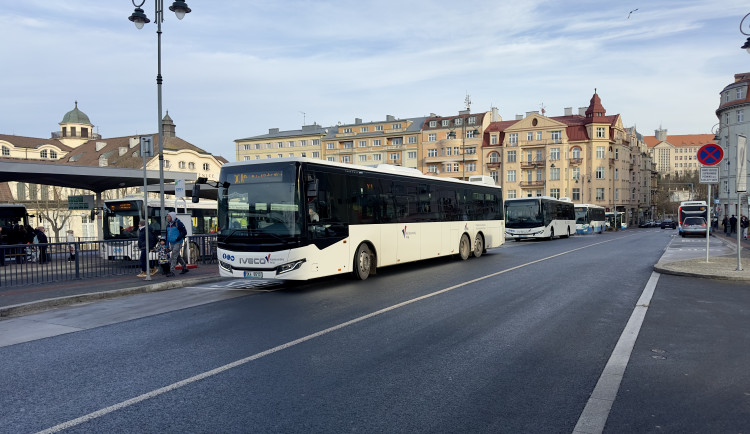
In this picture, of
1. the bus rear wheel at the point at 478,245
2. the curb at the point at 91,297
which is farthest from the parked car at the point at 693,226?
the curb at the point at 91,297

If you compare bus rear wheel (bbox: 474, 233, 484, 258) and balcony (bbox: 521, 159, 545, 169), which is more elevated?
balcony (bbox: 521, 159, 545, 169)

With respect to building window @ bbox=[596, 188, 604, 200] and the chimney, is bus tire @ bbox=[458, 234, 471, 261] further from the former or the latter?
the chimney

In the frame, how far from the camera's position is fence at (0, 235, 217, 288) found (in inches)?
517

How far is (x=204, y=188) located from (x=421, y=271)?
1734 centimetres

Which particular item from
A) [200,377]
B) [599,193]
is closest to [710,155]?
[200,377]

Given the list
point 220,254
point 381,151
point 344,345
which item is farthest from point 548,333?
point 381,151

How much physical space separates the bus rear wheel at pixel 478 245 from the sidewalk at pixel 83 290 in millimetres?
10146

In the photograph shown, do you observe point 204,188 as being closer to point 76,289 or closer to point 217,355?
point 76,289

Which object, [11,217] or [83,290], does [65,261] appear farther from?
[11,217]

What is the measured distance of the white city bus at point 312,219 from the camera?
38.8ft

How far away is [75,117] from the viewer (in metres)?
101

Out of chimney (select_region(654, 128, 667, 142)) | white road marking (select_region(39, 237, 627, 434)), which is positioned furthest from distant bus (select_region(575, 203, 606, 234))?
chimney (select_region(654, 128, 667, 142))

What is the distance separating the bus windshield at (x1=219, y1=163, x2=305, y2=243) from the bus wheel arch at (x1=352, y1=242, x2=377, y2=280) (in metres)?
2.51

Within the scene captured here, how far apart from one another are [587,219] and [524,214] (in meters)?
22.4
